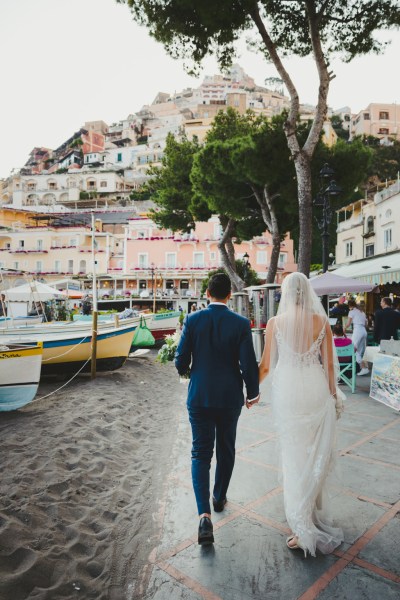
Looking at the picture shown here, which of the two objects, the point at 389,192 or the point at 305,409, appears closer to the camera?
the point at 305,409

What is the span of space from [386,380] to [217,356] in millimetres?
4600

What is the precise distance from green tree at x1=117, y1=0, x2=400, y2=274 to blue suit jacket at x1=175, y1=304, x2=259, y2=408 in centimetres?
748

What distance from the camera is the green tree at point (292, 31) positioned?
33.2 feet

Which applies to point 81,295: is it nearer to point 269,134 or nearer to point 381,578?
point 269,134

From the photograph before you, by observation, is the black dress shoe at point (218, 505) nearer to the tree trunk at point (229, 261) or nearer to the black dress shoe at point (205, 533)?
the black dress shoe at point (205, 533)

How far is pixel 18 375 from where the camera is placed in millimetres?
6738

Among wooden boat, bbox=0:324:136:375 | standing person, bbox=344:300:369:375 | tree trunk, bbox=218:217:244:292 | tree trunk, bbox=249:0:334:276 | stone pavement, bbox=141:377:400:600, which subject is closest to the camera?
stone pavement, bbox=141:377:400:600

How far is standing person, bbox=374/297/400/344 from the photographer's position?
27.1 feet

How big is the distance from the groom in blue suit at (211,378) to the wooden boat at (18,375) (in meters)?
4.84

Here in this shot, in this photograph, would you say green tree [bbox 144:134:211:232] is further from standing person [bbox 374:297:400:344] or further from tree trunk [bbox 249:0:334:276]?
standing person [bbox 374:297:400:344]

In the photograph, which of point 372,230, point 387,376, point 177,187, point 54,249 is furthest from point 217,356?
point 54,249

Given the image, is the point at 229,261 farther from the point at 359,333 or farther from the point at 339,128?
the point at 339,128

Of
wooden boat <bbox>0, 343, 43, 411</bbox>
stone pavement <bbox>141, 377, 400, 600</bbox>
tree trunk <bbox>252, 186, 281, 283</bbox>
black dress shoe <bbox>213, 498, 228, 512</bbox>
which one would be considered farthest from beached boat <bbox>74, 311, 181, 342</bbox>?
black dress shoe <bbox>213, 498, 228, 512</bbox>

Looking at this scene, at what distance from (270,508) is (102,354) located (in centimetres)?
765
